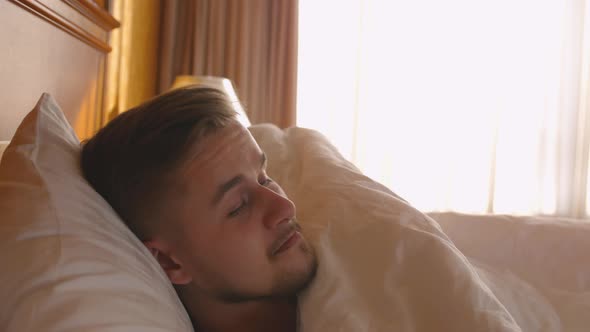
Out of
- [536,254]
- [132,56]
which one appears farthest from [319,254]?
[132,56]

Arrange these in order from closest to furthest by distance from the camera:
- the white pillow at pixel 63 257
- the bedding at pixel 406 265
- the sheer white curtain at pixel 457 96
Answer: the white pillow at pixel 63 257 → the bedding at pixel 406 265 → the sheer white curtain at pixel 457 96

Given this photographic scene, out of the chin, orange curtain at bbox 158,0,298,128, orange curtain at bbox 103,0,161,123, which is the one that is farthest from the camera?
orange curtain at bbox 158,0,298,128

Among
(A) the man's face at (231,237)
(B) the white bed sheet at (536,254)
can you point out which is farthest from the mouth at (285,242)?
(B) the white bed sheet at (536,254)

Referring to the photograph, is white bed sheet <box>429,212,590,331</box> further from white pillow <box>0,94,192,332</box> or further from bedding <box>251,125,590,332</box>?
white pillow <box>0,94,192,332</box>

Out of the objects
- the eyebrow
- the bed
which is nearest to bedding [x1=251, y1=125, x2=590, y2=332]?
the bed

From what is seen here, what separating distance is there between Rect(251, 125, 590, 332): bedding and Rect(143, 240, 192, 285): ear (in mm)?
178

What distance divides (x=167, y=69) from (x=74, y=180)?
2.35 m

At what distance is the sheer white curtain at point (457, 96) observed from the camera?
2.67m

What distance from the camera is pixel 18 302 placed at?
0.49 m

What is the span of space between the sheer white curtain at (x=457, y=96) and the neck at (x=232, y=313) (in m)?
2.13

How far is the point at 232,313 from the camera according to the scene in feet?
2.52

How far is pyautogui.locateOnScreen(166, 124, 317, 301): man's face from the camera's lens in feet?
2.42

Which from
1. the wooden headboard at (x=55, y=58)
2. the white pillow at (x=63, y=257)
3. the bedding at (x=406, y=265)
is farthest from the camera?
the wooden headboard at (x=55, y=58)

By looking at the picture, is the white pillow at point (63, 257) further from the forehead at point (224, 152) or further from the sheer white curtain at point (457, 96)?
the sheer white curtain at point (457, 96)
